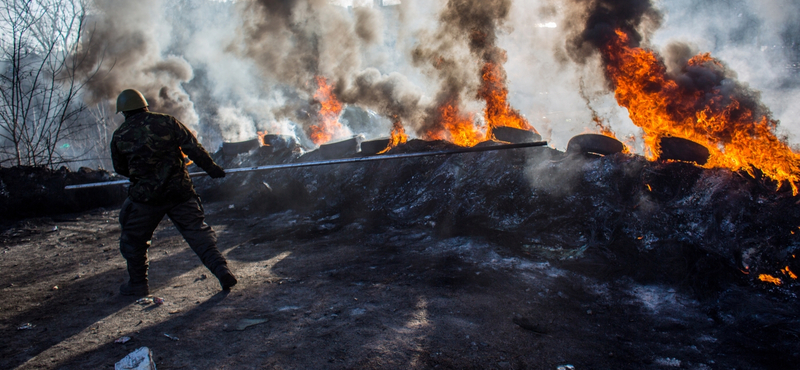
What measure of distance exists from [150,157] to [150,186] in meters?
0.27

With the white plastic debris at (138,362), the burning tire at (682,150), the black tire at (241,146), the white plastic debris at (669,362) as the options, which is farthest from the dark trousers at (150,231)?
the black tire at (241,146)

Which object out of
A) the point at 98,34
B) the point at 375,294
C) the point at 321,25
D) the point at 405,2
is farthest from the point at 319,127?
the point at 375,294

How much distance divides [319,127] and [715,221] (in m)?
14.6

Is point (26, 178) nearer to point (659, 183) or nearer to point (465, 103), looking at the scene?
point (465, 103)

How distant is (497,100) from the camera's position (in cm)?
853

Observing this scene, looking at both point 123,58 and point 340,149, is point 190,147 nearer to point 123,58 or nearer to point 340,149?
point 340,149

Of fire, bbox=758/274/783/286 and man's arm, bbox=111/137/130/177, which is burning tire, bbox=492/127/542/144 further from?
man's arm, bbox=111/137/130/177

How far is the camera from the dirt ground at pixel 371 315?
2477mm

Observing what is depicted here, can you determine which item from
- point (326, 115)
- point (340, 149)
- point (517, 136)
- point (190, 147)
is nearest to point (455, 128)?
point (517, 136)

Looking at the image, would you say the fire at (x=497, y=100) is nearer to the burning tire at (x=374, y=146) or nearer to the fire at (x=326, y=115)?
the burning tire at (x=374, y=146)

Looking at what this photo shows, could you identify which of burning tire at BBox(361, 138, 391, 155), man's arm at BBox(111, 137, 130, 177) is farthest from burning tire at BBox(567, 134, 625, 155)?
man's arm at BBox(111, 137, 130, 177)

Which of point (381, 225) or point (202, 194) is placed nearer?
point (381, 225)

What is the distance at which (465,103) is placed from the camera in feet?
32.6

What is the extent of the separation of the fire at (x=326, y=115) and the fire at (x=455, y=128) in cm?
540
